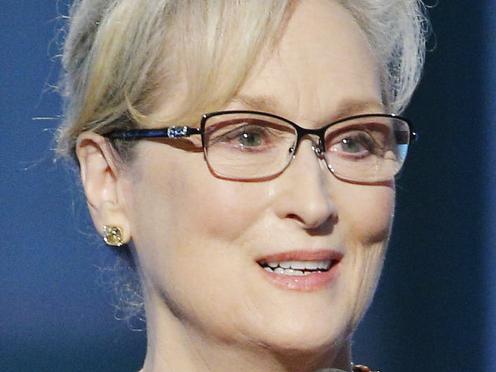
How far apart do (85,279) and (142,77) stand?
0.76 meters

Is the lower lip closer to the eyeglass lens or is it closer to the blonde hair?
the eyeglass lens

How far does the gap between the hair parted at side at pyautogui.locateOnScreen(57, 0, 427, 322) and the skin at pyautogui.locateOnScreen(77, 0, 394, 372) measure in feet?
0.12

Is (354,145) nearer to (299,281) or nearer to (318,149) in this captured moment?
(318,149)

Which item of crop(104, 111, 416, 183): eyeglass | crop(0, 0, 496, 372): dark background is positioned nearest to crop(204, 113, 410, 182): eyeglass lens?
crop(104, 111, 416, 183): eyeglass

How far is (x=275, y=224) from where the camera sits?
1652mm

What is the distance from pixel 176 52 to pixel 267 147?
0.19 meters

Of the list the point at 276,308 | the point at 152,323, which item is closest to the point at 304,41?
the point at 276,308

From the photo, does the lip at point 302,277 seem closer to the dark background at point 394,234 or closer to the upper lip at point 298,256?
the upper lip at point 298,256

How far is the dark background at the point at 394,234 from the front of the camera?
7.91 feet

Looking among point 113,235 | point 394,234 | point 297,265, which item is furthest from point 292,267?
point 394,234

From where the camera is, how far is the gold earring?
185 cm

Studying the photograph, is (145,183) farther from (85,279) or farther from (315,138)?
(85,279)

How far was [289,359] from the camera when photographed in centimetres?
170

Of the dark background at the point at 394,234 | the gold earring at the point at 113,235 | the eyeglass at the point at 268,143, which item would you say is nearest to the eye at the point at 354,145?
the eyeglass at the point at 268,143
